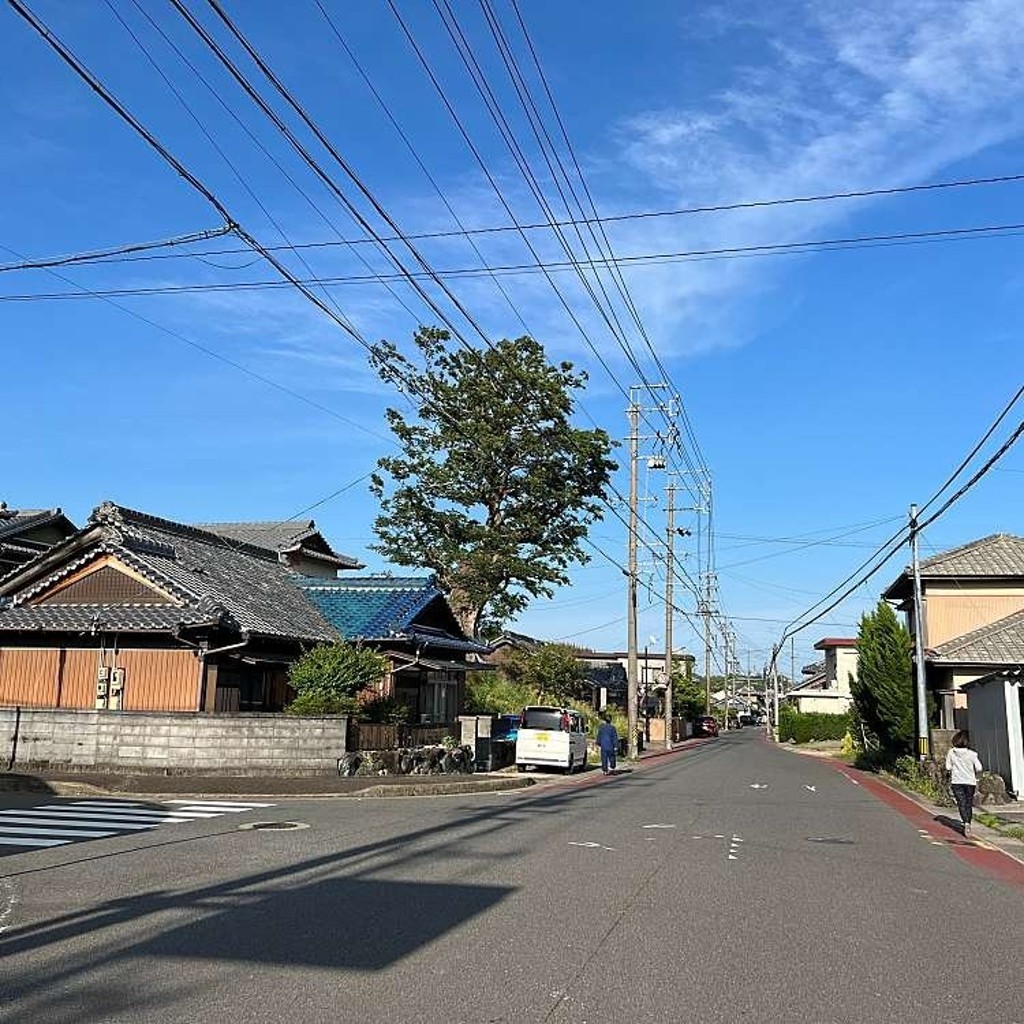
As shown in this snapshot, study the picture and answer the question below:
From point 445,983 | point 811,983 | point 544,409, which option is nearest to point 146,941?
point 445,983

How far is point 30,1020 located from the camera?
5461mm

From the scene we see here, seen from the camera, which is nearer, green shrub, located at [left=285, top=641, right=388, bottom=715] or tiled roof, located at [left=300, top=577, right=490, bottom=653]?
green shrub, located at [left=285, top=641, right=388, bottom=715]

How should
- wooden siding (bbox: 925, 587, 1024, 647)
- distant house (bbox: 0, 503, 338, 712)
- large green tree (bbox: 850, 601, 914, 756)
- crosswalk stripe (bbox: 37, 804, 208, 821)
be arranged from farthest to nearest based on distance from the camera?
wooden siding (bbox: 925, 587, 1024, 647) < large green tree (bbox: 850, 601, 914, 756) < distant house (bbox: 0, 503, 338, 712) < crosswalk stripe (bbox: 37, 804, 208, 821)

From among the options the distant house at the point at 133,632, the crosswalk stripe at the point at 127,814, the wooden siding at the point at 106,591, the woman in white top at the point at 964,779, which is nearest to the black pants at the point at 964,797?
the woman in white top at the point at 964,779

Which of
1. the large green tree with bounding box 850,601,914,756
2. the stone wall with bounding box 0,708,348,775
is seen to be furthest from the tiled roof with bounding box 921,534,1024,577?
the stone wall with bounding box 0,708,348,775

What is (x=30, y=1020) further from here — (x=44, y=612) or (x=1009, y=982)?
(x=44, y=612)

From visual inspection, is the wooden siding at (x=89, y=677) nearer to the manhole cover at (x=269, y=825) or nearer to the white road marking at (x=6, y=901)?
the manhole cover at (x=269, y=825)

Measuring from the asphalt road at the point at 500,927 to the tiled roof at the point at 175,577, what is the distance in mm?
10316

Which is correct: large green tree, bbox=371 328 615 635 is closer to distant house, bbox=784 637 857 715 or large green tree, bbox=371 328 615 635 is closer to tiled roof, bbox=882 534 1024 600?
tiled roof, bbox=882 534 1024 600

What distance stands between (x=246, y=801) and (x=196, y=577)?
9.29m

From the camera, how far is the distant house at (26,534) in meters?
33.3

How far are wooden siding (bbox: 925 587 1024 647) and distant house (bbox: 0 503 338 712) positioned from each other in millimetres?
21094

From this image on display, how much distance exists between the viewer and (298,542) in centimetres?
4706

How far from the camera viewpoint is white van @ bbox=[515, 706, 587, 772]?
27656 millimetres
